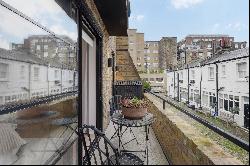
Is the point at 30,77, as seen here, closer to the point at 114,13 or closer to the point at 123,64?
the point at 114,13

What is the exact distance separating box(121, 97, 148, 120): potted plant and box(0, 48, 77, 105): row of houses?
78 centimetres

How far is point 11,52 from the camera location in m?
5.98

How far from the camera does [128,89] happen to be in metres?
9.28

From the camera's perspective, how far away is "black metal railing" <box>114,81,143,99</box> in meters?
9.16

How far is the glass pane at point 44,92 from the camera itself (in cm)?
260

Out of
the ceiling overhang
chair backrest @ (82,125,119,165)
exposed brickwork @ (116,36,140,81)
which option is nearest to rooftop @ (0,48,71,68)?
the ceiling overhang

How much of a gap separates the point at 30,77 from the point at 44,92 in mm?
1361

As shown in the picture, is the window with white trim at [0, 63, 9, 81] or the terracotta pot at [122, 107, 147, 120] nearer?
the terracotta pot at [122, 107, 147, 120]

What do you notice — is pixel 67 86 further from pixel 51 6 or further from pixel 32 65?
pixel 32 65

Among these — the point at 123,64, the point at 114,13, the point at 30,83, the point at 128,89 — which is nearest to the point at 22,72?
the point at 30,83

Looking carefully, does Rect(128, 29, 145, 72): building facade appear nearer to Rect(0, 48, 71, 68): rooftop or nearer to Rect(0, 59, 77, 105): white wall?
Rect(0, 48, 71, 68): rooftop

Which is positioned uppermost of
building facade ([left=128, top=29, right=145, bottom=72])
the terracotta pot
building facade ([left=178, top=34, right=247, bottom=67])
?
building facade ([left=128, top=29, right=145, bottom=72])

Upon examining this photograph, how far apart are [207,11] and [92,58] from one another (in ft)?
13.3

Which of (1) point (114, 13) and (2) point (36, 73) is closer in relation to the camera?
(2) point (36, 73)
